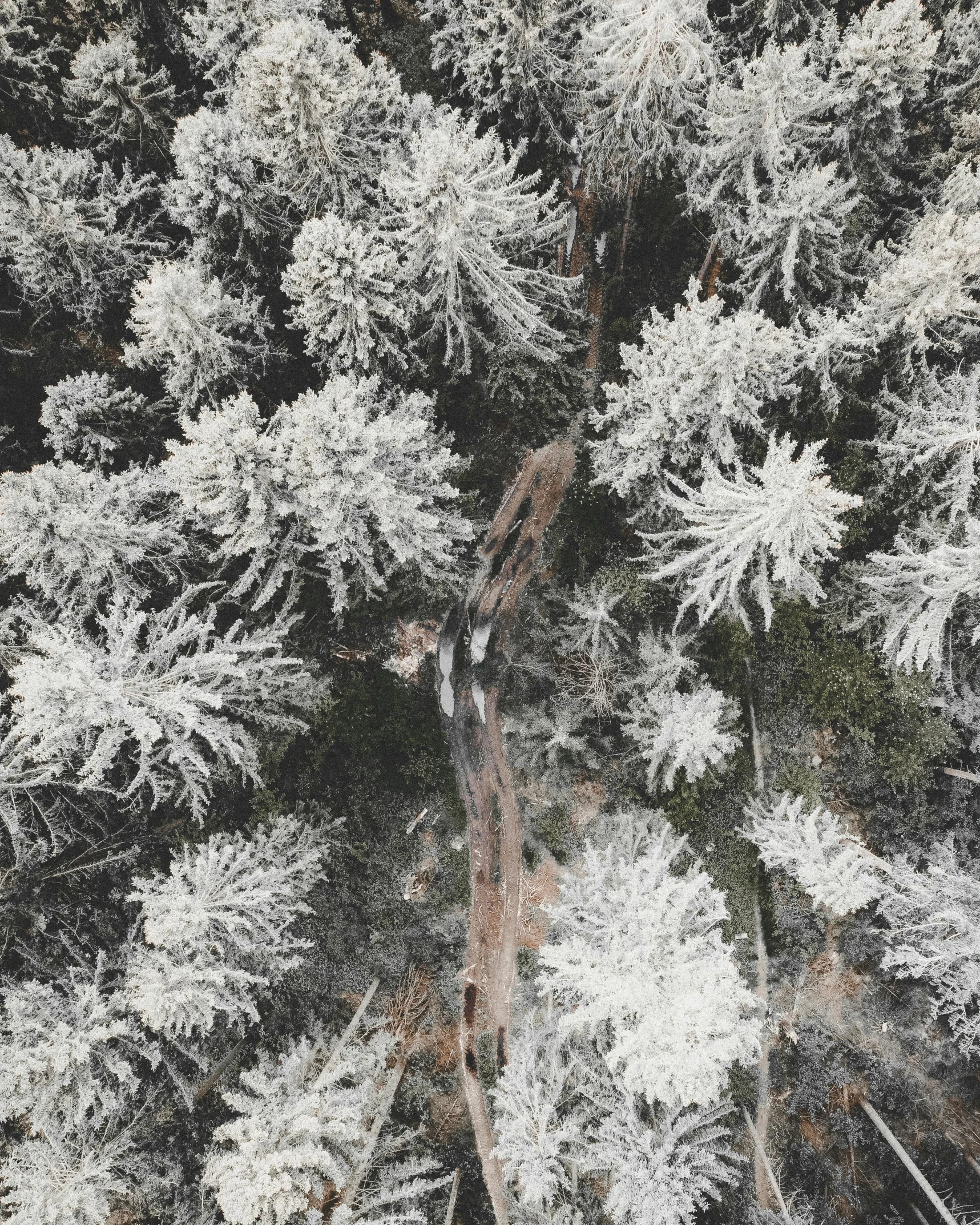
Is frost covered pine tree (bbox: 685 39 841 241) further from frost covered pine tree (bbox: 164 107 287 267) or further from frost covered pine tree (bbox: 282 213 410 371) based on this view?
frost covered pine tree (bbox: 164 107 287 267)

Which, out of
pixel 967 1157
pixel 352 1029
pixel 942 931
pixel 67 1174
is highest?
pixel 942 931

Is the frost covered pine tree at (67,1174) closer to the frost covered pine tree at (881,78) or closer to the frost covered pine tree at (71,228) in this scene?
the frost covered pine tree at (71,228)

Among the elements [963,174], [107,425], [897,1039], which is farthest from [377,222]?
[897,1039]

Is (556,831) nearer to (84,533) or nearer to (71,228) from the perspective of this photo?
(84,533)

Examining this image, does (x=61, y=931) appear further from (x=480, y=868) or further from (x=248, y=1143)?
(x=480, y=868)

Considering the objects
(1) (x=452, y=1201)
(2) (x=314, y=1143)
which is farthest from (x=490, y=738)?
(1) (x=452, y=1201)

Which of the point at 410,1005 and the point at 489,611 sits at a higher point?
the point at 489,611

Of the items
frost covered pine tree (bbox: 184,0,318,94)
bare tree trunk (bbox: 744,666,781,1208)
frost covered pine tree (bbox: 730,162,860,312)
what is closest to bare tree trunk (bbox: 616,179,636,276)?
frost covered pine tree (bbox: 730,162,860,312)
